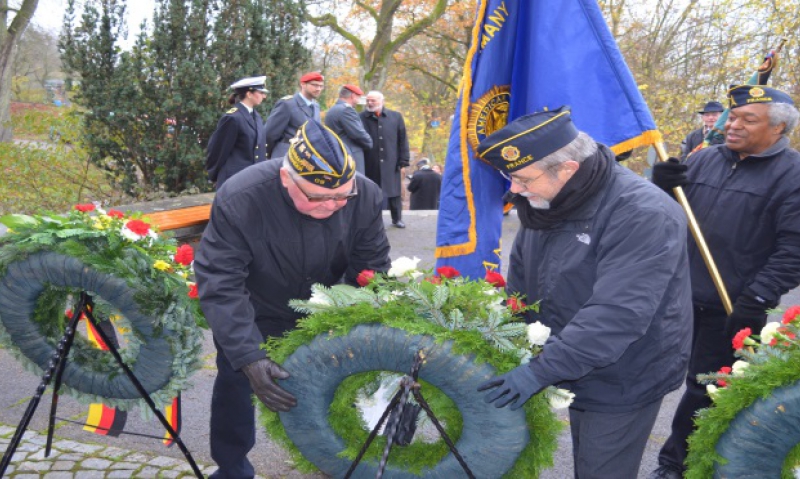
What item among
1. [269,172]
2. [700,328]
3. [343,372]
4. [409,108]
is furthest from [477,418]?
[409,108]

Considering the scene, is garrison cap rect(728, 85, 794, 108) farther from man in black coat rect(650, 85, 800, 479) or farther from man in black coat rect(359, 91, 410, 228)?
man in black coat rect(359, 91, 410, 228)

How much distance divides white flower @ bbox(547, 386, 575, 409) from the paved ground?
5.41ft

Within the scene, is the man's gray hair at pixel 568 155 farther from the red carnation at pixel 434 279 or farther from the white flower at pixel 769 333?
the white flower at pixel 769 333

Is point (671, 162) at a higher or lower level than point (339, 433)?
higher

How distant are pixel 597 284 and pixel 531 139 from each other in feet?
1.71

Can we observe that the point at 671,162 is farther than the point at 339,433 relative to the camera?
Yes

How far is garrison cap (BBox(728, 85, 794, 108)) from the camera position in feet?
10.6

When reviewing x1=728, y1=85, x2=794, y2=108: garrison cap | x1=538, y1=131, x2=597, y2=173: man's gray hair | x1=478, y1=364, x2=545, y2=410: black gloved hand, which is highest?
x1=728, y1=85, x2=794, y2=108: garrison cap

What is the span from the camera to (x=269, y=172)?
9.46 ft

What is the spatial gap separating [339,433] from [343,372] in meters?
0.34

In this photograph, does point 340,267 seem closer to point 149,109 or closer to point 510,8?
point 510,8

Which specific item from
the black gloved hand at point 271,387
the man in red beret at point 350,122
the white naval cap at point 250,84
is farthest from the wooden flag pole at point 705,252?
the man in red beret at point 350,122

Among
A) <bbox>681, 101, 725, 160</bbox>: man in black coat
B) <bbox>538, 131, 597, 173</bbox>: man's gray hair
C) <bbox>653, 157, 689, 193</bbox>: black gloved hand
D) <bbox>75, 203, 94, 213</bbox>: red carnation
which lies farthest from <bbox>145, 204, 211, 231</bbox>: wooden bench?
<bbox>681, 101, 725, 160</bbox>: man in black coat

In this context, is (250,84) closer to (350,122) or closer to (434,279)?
(350,122)
